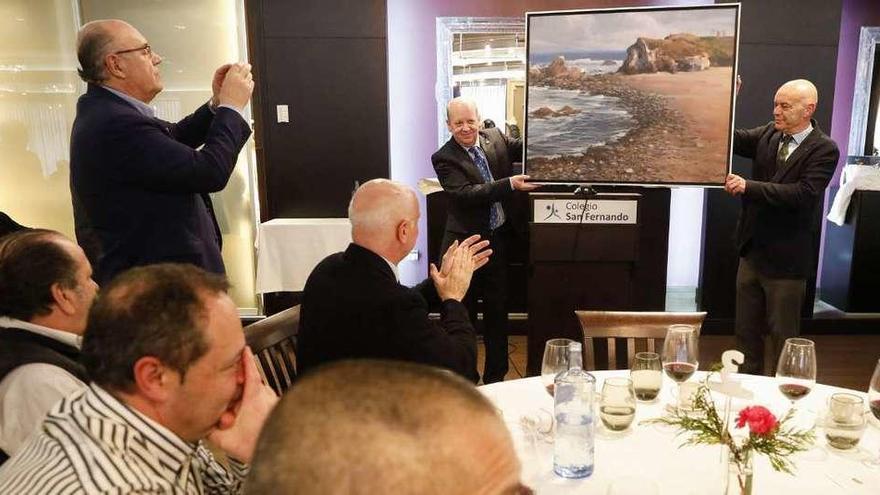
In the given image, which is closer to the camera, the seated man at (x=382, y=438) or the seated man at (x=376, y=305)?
the seated man at (x=382, y=438)

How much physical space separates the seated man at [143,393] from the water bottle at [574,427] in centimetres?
68

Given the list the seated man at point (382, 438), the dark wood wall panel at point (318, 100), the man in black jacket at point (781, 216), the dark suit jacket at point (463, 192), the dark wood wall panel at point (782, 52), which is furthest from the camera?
the dark wood wall panel at point (318, 100)

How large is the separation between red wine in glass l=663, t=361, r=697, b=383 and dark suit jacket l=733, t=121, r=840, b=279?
181cm

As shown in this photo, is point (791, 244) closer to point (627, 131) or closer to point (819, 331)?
point (627, 131)

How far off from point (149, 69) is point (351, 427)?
1.93m

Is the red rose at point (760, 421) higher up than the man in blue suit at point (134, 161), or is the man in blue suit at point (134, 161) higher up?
the man in blue suit at point (134, 161)

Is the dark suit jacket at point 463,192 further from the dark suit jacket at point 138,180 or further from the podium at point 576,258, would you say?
the dark suit jacket at point 138,180

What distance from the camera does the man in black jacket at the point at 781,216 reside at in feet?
10.6

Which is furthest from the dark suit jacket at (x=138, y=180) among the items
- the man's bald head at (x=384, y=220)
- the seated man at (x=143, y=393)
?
the seated man at (x=143, y=393)

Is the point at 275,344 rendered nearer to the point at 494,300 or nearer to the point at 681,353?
the point at 681,353

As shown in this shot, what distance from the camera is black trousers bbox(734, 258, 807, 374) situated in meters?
3.33

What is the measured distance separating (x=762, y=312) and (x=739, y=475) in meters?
2.62

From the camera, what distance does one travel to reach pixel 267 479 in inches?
20.0

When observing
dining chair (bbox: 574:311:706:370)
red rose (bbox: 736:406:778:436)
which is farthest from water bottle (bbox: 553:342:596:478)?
dining chair (bbox: 574:311:706:370)
